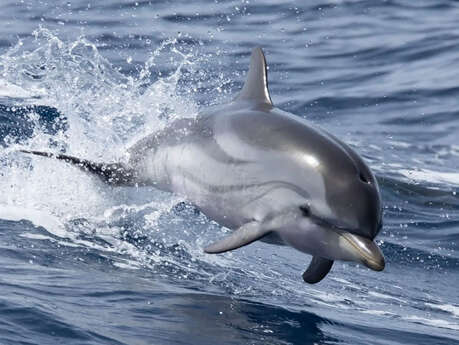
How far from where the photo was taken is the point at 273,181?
261 inches

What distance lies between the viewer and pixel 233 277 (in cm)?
755

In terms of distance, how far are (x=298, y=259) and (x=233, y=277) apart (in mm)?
1132

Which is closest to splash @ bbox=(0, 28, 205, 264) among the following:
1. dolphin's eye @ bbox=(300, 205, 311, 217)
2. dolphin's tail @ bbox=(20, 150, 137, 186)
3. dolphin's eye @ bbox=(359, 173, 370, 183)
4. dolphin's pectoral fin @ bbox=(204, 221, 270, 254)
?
dolphin's tail @ bbox=(20, 150, 137, 186)

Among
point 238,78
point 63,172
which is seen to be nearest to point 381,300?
point 63,172

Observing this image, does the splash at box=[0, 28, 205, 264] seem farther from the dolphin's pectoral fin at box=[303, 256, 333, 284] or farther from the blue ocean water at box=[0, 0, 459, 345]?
the dolphin's pectoral fin at box=[303, 256, 333, 284]

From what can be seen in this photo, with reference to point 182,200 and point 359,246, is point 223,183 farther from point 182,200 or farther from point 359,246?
point 359,246

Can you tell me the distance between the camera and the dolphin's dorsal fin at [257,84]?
744 cm

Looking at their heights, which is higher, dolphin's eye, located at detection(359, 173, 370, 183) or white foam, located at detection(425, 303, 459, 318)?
dolphin's eye, located at detection(359, 173, 370, 183)

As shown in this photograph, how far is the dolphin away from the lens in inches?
245

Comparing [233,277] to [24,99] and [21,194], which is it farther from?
[24,99]

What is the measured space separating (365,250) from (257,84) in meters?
1.84

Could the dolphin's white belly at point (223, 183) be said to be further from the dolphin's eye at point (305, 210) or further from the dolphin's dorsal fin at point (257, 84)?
the dolphin's dorsal fin at point (257, 84)

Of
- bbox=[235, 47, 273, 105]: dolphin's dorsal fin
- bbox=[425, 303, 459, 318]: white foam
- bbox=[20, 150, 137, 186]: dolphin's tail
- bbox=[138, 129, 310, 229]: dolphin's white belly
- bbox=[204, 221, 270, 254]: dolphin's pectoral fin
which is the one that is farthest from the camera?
bbox=[20, 150, 137, 186]: dolphin's tail

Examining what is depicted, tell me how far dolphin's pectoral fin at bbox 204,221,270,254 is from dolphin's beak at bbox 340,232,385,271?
54cm
